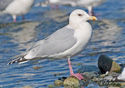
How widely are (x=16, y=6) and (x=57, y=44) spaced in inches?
255

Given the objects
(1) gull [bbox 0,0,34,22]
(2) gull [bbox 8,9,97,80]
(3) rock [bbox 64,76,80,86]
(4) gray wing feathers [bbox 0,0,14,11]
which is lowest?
(3) rock [bbox 64,76,80,86]

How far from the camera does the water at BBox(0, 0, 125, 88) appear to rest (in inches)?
257

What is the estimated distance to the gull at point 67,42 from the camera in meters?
6.08

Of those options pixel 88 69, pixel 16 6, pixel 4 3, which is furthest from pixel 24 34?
pixel 88 69

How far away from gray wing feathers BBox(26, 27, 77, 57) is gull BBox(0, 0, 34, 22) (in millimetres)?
6219

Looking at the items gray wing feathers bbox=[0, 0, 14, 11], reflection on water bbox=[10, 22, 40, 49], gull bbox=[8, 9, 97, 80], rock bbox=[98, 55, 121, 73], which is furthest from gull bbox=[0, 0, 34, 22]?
rock bbox=[98, 55, 121, 73]

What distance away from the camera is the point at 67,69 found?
22.5 ft

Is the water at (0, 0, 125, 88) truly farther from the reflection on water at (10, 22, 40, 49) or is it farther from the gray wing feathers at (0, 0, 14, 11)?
the gray wing feathers at (0, 0, 14, 11)

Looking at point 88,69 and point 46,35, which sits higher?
point 46,35

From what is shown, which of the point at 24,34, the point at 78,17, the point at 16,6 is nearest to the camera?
the point at 78,17

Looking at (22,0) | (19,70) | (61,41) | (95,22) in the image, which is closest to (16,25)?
(22,0)

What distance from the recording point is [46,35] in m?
10.4

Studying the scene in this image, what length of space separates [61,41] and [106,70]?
2.97 ft

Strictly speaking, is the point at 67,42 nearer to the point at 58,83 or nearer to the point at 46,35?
the point at 58,83
